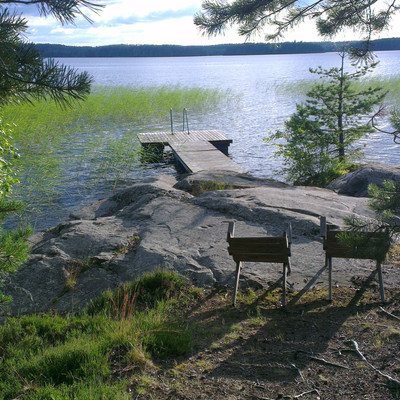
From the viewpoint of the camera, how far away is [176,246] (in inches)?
231

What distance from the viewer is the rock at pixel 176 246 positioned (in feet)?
16.6

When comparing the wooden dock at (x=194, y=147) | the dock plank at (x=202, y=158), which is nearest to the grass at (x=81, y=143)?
the wooden dock at (x=194, y=147)

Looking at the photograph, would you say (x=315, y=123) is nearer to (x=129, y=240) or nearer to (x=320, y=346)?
(x=129, y=240)

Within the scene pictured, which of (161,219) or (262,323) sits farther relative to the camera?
(161,219)

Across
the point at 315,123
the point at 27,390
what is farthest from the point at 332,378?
the point at 315,123

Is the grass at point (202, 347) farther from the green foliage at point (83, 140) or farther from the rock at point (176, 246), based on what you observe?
the green foliage at point (83, 140)

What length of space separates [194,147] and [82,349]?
1324cm

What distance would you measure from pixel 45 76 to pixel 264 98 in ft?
104

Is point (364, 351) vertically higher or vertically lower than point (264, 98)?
lower

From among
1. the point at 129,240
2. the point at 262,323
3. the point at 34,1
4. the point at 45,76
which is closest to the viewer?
the point at 34,1

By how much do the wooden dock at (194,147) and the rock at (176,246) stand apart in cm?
548

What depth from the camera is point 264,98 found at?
33594 mm

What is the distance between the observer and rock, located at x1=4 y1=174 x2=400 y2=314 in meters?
5.06

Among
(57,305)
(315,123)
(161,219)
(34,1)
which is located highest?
(34,1)
